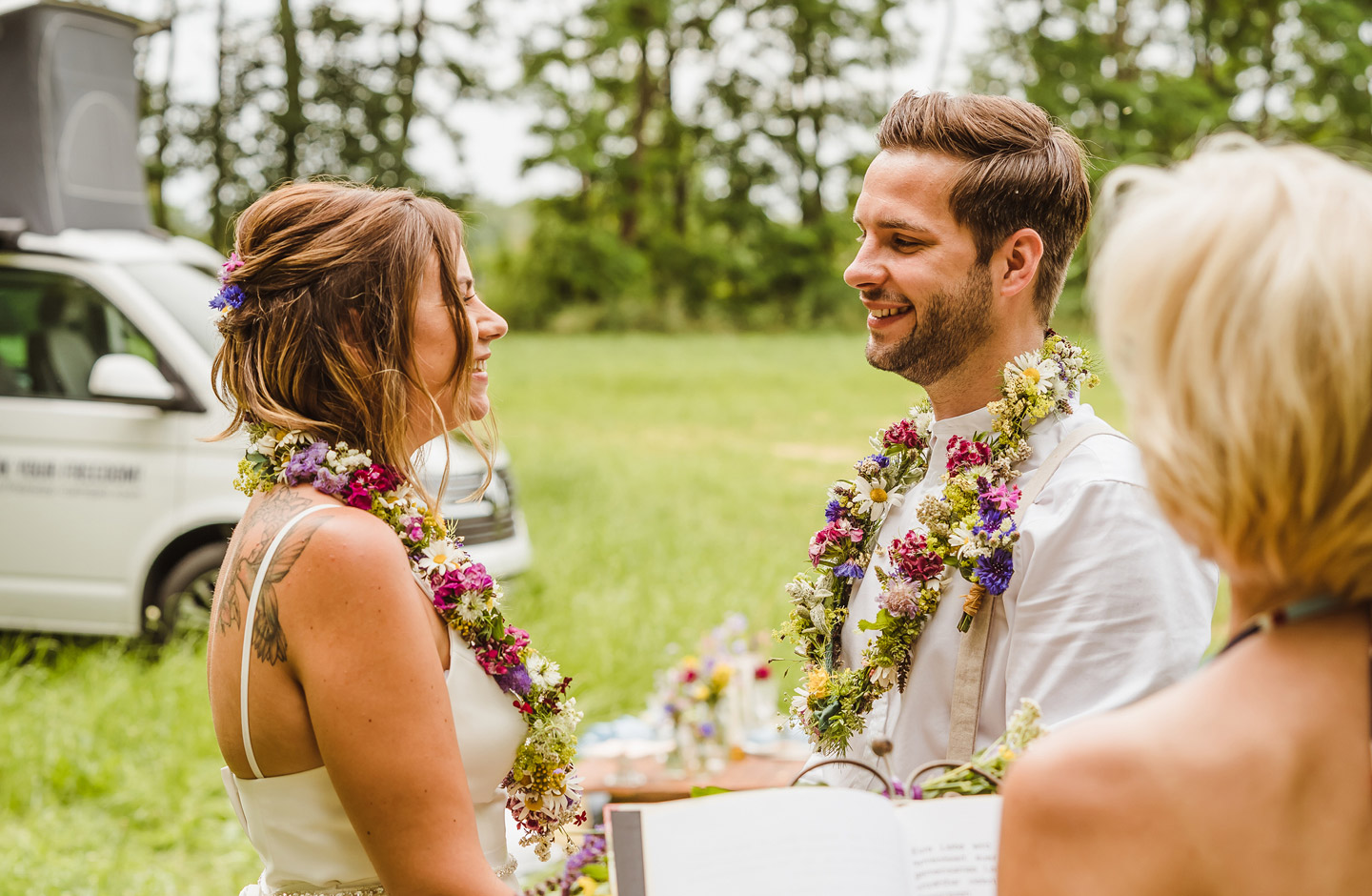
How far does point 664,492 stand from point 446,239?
396 inches

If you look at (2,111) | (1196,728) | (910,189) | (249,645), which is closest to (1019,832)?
(1196,728)

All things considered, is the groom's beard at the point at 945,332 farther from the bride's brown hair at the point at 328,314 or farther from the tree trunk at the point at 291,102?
the tree trunk at the point at 291,102

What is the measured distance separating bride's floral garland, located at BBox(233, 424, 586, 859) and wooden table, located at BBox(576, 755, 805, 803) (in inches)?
92.5

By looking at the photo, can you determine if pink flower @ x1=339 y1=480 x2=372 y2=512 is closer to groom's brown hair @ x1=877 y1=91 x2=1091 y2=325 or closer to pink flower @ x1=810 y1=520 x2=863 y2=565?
pink flower @ x1=810 y1=520 x2=863 y2=565

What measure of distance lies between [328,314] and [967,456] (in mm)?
1279

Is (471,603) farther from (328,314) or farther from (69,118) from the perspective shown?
(69,118)

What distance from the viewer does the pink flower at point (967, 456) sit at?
2.38 m

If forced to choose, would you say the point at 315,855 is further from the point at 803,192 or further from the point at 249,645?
the point at 803,192

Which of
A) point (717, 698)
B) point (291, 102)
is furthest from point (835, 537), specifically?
point (291, 102)

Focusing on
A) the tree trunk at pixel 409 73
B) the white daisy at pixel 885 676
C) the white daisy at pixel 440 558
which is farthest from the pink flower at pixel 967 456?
the tree trunk at pixel 409 73

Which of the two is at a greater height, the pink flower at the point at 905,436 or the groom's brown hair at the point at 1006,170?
the groom's brown hair at the point at 1006,170

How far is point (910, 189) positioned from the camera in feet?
7.97

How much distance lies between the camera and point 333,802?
73.0 inches

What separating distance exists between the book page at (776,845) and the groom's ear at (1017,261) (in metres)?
1.32
